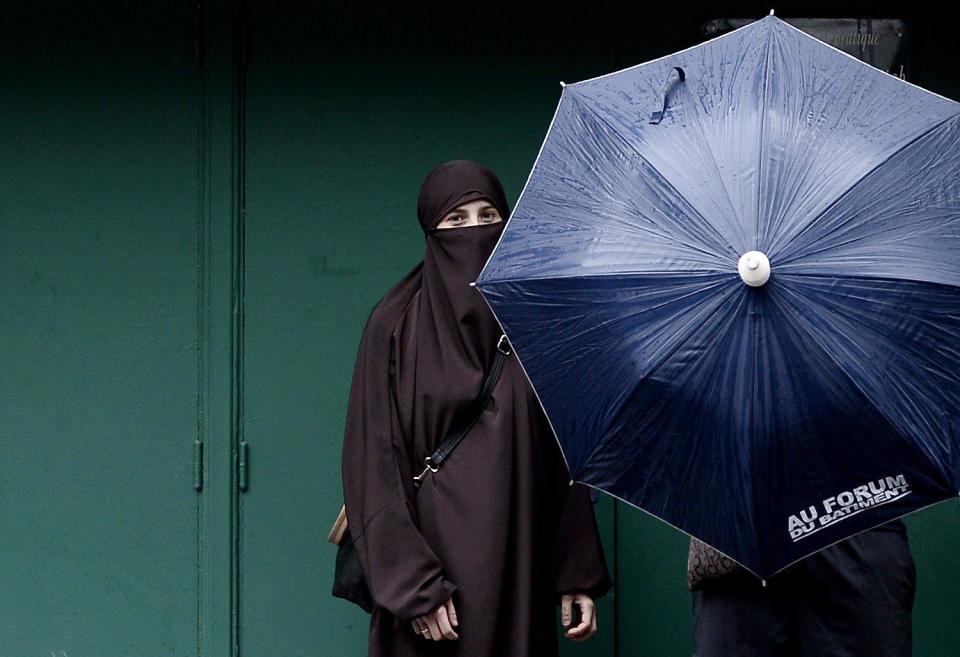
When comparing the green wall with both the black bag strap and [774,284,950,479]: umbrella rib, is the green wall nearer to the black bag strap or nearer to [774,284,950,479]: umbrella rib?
the black bag strap

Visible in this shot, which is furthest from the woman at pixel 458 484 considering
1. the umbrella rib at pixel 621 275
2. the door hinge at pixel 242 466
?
the door hinge at pixel 242 466

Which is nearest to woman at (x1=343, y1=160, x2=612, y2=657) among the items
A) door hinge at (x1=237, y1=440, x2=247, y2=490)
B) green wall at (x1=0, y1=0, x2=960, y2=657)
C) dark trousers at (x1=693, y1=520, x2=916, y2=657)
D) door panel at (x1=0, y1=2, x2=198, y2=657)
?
dark trousers at (x1=693, y1=520, x2=916, y2=657)

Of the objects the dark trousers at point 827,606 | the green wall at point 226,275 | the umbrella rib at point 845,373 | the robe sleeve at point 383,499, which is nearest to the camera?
the umbrella rib at point 845,373

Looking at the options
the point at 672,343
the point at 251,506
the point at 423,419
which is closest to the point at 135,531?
the point at 251,506

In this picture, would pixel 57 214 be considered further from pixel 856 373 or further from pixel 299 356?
pixel 856 373

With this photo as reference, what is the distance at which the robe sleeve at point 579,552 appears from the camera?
3.20 meters

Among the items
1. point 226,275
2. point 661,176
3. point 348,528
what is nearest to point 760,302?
point 661,176

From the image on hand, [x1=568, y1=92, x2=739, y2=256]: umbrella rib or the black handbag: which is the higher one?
[x1=568, y1=92, x2=739, y2=256]: umbrella rib

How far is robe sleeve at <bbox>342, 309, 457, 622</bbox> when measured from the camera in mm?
3057

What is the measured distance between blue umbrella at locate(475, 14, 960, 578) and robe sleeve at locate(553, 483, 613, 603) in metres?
0.69

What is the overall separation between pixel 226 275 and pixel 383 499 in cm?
120

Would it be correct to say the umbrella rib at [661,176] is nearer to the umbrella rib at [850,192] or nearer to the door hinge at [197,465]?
the umbrella rib at [850,192]

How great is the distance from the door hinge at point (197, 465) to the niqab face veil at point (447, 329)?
3.55 ft

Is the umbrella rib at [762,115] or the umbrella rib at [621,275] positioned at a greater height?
the umbrella rib at [762,115]
